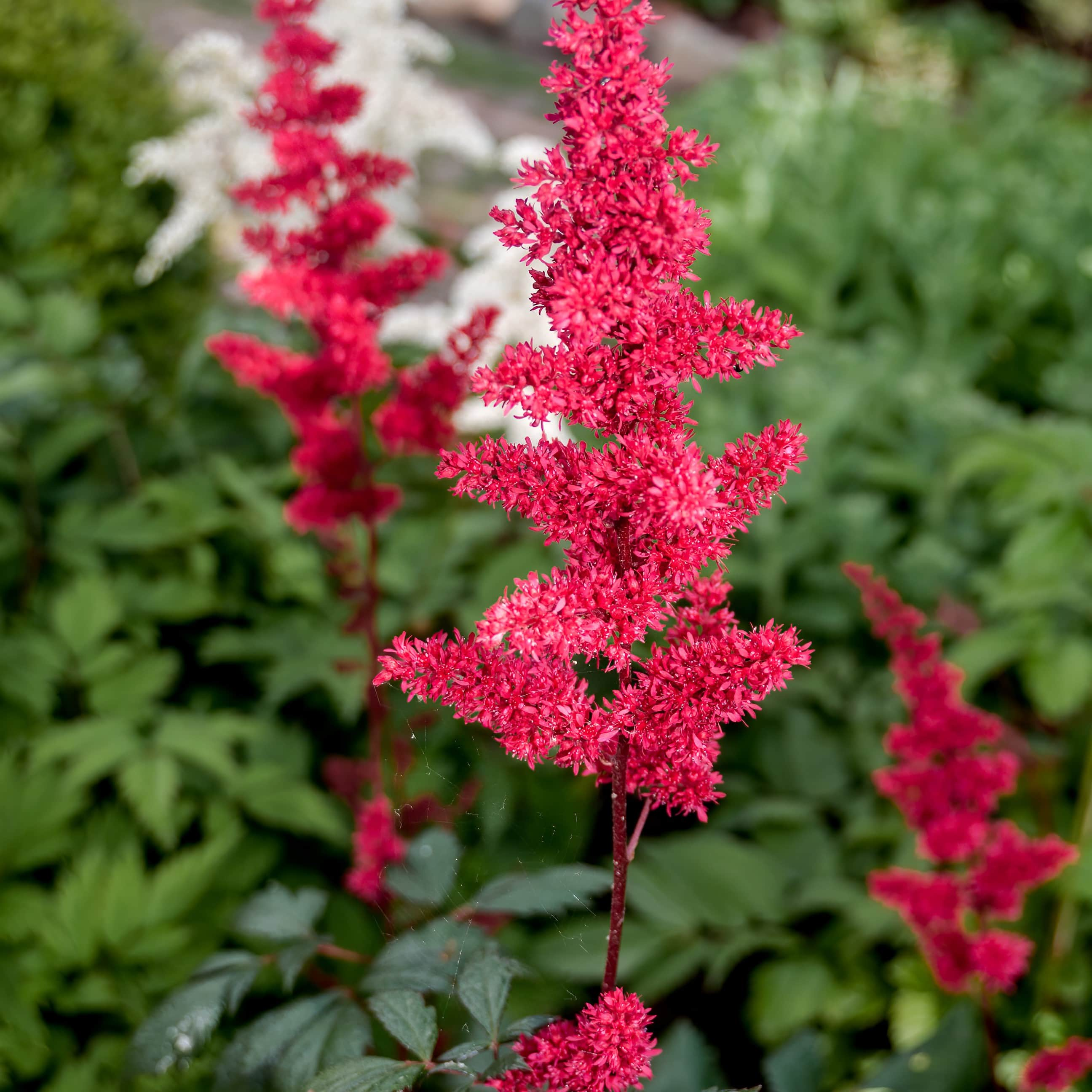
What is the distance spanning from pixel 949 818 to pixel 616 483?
1.01 m

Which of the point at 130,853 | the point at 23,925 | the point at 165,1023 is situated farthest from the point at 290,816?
the point at 165,1023

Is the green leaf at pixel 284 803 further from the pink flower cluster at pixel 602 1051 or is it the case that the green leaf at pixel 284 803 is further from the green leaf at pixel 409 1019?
the pink flower cluster at pixel 602 1051

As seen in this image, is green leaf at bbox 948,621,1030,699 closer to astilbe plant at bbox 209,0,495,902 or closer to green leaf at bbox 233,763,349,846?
astilbe plant at bbox 209,0,495,902

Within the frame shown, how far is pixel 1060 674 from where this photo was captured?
78.5 inches

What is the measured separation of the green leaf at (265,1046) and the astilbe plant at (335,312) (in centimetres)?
29

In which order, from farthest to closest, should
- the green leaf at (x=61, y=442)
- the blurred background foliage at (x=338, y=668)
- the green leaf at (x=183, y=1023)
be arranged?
the green leaf at (x=61, y=442) → the blurred background foliage at (x=338, y=668) → the green leaf at (x=183, y=1023)

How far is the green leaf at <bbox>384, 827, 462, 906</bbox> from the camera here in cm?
122

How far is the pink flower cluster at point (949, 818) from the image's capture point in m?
1.43

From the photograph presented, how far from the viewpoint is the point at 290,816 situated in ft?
6.21

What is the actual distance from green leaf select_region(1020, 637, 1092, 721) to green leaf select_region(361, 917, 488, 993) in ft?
4.36

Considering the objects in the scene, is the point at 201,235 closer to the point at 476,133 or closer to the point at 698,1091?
the point at 476,133

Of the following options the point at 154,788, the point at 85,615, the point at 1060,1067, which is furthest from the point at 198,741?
the point at 1060,1067

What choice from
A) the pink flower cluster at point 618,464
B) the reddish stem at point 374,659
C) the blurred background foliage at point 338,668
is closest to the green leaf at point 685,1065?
the blurred background foliage at point 338,668

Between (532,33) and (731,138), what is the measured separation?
6.27m
